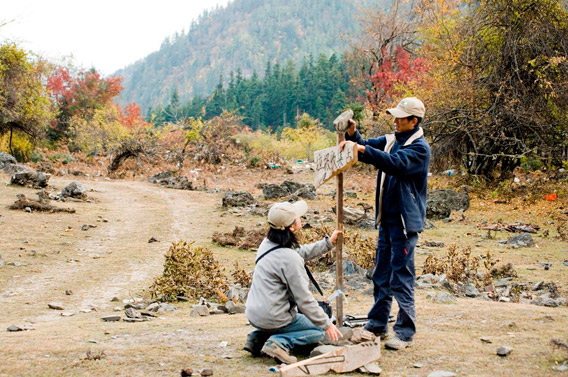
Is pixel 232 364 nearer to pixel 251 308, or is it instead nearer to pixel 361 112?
pixel 251 308

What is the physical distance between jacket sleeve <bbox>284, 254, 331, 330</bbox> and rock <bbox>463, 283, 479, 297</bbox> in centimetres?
303

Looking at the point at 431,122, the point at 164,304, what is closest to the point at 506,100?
the point at 431,122

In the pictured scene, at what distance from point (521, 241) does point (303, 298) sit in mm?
6889

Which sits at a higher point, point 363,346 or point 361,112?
point 361,112

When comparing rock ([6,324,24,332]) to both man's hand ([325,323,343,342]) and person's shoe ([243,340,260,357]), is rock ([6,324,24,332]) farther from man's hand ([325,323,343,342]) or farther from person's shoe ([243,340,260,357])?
man's hand ([325,323,343,342])

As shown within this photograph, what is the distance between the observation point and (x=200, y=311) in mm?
5824

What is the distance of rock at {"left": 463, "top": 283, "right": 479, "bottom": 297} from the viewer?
6.31m

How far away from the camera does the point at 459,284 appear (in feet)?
22.1

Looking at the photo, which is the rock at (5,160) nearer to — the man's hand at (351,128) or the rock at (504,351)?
the man's hand at (351,128)

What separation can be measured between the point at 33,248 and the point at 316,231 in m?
4.84

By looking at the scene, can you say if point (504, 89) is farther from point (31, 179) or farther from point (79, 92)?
point (79, 92)

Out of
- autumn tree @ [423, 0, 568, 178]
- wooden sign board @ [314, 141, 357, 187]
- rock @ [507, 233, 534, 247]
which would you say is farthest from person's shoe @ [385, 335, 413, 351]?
autumn tree @ [423, 0, 568, 178]

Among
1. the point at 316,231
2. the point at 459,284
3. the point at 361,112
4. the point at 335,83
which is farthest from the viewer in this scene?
the point at 335,83

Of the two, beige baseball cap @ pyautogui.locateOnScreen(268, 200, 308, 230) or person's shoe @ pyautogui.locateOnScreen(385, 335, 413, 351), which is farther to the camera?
person's shoe @ pyautogui.locateOnScreen(385, 335, 413, 351)
